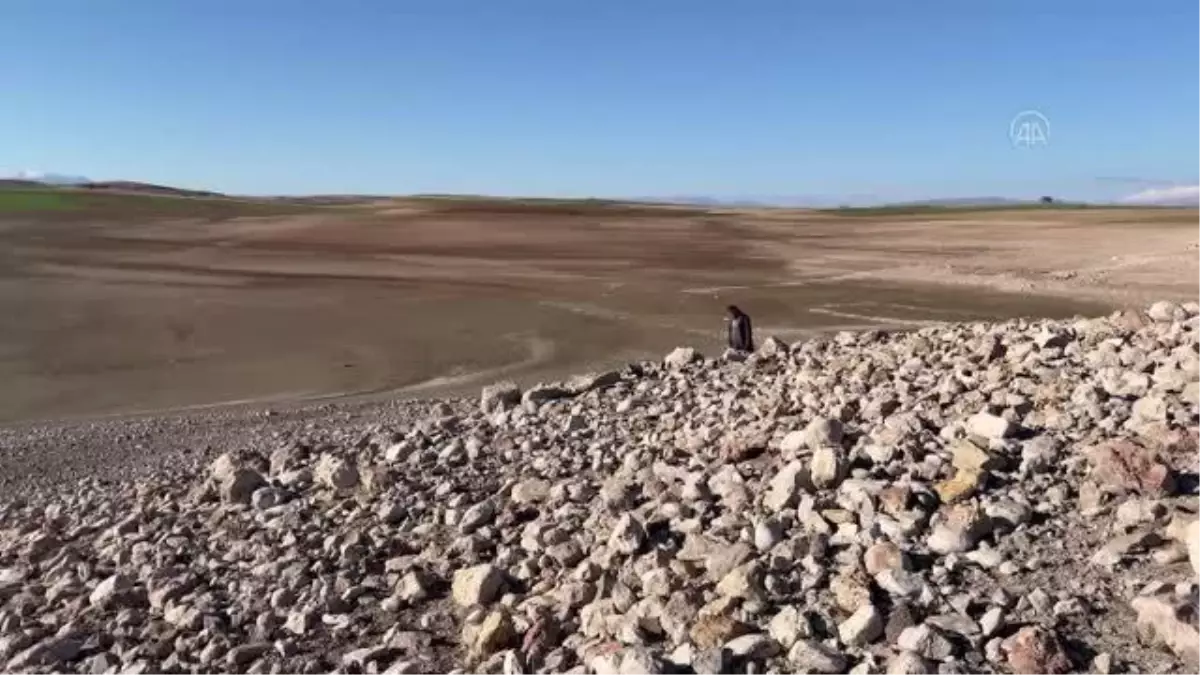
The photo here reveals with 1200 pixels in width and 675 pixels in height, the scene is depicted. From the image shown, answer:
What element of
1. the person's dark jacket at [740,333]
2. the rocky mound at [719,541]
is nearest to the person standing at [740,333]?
the person's dark jacket at [740,333]

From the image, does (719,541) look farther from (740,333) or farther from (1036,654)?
(740,333)

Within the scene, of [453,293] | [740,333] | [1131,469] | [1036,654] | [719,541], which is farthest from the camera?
[453,293]

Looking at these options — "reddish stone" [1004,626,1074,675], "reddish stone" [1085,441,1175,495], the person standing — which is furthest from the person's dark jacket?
"reddish stone" [1004,626,1074,675]

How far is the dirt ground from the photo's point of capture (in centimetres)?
2195

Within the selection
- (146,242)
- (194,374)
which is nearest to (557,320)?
(194,374)

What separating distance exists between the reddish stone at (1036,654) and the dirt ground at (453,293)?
15393 mm

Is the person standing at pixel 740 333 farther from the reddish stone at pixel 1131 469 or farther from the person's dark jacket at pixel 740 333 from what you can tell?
the reddish stone at pixel 1131 469

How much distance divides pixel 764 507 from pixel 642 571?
33.0 inches

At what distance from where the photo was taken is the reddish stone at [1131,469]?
17.8 ft

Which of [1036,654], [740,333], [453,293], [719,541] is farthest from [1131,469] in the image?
[453,293]

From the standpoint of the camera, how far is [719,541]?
19.8 ft

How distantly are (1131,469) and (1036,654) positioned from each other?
62.0 inches

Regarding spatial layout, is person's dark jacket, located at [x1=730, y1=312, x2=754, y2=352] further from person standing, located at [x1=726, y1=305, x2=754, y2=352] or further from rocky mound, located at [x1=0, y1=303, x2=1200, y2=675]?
rocky mound, located at [x1=0, y1=303, x2=1200, y2=675]

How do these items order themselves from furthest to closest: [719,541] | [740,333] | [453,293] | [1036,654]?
[453,293]
[740,333]
[719,541]
[1036,654]
